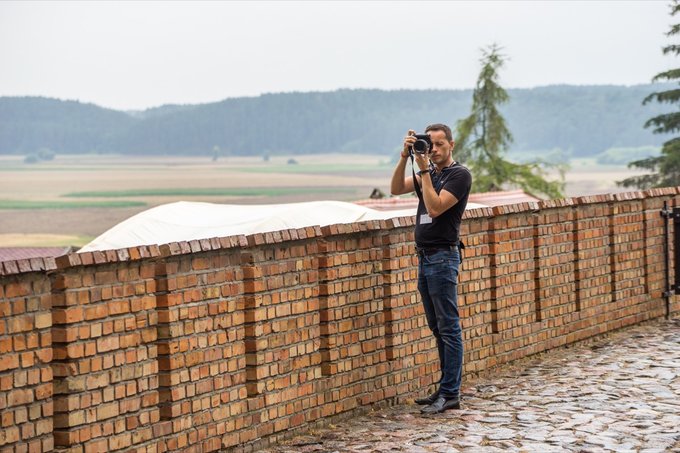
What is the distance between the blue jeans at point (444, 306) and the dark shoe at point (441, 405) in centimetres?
4

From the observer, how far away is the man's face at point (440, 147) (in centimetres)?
995

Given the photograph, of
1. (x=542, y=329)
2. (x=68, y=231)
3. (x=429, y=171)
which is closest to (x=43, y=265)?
(x=429, y=171)

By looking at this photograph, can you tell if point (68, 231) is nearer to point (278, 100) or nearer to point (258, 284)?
point (278, 100)

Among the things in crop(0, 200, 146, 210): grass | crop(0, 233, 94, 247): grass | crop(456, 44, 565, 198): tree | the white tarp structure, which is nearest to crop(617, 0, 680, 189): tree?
crop(456, 44, 565, 198): tree

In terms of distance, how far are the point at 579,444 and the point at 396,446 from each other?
3.85ft

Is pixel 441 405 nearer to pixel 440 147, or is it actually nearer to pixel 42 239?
A: pixel 440 147

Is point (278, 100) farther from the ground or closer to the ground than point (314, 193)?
farther from the ground

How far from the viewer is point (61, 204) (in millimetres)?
168500

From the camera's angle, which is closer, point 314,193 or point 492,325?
point 492,325

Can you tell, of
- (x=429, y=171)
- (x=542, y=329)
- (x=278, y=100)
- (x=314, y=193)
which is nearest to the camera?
(x=429, y=171)

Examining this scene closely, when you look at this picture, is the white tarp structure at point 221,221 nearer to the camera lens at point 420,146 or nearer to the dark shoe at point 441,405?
the dark shoe at point 441,405

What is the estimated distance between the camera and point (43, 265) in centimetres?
701

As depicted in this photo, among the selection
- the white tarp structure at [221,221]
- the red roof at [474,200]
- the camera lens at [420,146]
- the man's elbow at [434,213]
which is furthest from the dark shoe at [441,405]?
the red roof at [474,200]

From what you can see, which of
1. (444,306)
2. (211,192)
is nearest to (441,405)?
(444,306)
